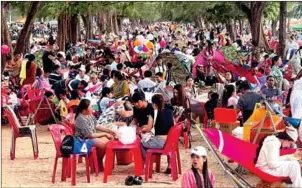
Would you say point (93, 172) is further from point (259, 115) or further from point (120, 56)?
point (120, 56)

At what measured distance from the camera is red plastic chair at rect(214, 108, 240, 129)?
10.6 metres

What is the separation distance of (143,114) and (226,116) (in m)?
1.77

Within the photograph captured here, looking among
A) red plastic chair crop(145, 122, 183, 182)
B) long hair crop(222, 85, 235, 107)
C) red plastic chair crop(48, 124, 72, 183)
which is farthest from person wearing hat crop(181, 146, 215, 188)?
long hair crop(222, 85, 235, 107)

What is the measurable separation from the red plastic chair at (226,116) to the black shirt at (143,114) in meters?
1.58

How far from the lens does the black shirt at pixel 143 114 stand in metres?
9.40

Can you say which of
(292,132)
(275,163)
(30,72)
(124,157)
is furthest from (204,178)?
(30,72)

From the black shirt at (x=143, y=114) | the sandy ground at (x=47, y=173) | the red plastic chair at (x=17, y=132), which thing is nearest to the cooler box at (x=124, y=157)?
the sandy ground at (x=47, y=173)

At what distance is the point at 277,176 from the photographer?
7148 millimetres

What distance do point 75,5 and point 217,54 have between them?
13621mm

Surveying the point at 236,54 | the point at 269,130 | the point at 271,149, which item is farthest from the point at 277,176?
the point at 236,54

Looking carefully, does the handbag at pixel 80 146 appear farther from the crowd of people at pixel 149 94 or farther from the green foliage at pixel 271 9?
the green foliage at pixel 271 9

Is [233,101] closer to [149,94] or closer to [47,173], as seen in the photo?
[149,94]

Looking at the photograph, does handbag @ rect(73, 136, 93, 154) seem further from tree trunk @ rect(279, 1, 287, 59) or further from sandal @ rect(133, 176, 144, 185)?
tree trunk @ rect(279, 1, 287, 59)

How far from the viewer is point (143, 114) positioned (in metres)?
9.45
